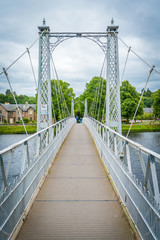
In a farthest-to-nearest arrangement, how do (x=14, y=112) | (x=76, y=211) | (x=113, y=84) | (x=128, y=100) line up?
(x=14, y=112)
(x=128, y=100)
(x=113, y=84)
(x=76, y=211)

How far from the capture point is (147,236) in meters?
2.37

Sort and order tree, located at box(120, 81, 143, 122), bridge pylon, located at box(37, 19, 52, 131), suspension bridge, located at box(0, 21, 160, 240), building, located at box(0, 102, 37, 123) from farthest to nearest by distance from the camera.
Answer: building, located at box(0, 102, 37, 123) → tree, located at box(120, 81, 143, 122) → bridge pylon, located at box(37, 19, 52, 131) → suspension bridge, located at box(0, 21, 160, 240)

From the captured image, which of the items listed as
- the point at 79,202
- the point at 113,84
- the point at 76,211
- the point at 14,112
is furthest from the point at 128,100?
the point at 14,112

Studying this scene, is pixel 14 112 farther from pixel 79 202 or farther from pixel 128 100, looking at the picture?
pixel 79 202

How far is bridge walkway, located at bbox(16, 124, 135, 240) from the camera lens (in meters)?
2.83

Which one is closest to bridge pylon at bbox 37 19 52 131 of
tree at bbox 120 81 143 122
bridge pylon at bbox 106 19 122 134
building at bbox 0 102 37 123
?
bridge pylon at bbox 106 19 122 134

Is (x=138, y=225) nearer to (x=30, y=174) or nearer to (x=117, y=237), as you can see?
(x=117, y=237)

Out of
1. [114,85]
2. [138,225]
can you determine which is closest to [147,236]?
[138,225]

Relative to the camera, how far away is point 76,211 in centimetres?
343

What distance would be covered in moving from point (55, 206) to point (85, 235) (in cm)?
98

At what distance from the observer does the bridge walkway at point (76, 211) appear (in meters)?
2.83

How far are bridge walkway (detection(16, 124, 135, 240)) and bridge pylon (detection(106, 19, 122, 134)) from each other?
12.8ft

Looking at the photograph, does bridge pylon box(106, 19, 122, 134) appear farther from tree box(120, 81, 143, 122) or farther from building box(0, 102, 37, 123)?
building box(0, 102, 37, 123)

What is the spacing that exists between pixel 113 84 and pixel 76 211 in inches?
266
